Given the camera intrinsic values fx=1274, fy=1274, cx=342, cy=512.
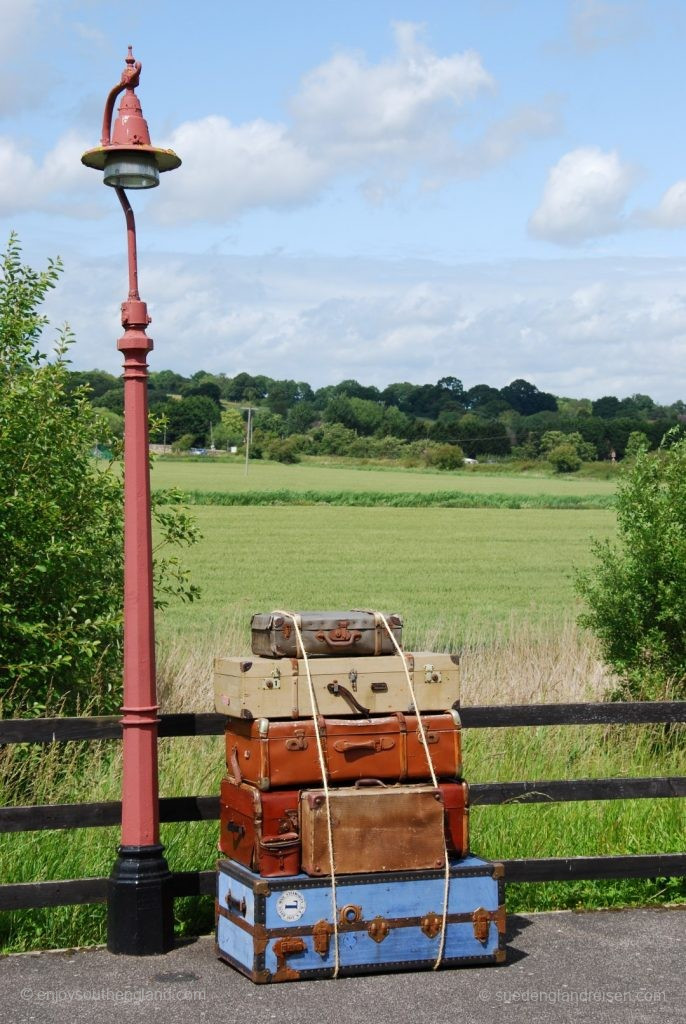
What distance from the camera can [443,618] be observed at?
80.7 ft

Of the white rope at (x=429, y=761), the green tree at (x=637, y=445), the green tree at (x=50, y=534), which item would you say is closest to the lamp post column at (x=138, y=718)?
the white rope at (x=429, y=761)

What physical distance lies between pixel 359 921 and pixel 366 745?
786 mm

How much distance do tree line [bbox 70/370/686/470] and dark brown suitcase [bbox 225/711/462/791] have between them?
87.3 meters

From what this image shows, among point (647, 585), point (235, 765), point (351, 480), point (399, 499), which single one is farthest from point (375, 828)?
point (351, 480)

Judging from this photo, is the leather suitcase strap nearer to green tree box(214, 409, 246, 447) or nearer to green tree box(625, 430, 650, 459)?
green tree box(625, 430, 650, 459)

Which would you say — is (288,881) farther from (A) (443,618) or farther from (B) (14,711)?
(A) (443,618)

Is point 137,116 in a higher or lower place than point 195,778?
higher

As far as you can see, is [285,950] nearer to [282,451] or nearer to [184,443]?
[282,451]

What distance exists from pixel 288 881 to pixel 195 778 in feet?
9.52

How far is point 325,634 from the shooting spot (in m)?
6.12

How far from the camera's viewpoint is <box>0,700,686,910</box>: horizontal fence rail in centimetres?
614

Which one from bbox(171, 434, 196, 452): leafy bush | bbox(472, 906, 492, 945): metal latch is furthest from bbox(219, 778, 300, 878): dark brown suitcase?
bbox(171, 434, 196, 452): leafy bush

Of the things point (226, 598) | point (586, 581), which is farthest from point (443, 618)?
point (586, 581)

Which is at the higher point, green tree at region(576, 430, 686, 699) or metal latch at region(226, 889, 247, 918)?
green tree at region(576, 430, 686, 699)
